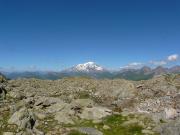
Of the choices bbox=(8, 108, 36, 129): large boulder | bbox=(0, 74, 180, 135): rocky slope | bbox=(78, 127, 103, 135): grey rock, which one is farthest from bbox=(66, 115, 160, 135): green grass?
bbox=(8, 108, 36, 129): large boulder

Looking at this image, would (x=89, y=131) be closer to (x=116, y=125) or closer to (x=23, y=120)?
(x=116, y=125)

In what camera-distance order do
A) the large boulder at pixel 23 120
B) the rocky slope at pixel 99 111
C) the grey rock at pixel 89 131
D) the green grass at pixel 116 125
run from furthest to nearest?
the green grass at pixel 116 125 < the rocky slope at pixel 99 111 < the grey rock at pixel 89 131 < the large boulder at pixel 23 120

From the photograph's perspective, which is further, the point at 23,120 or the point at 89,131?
the point at 89,131

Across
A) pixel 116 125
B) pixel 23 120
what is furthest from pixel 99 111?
pixel 23 120

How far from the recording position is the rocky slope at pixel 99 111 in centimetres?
4525

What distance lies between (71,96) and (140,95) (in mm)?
16063

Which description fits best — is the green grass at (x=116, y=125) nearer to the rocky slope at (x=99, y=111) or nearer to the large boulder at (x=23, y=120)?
the rocky slope at (x=99, y=111)

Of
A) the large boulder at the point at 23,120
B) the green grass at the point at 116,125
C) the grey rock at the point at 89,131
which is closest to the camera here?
the large boulder at the point at 23,120

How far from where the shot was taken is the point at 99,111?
2172 inches

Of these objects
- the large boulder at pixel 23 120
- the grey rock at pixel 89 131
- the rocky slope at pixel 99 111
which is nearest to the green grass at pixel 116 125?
the rocky slope at pixel 99 111

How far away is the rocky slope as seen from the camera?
1781 inches

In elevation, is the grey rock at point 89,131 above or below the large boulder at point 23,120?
below

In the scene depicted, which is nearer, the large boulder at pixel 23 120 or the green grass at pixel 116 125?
the large boulder at pixel 23 120

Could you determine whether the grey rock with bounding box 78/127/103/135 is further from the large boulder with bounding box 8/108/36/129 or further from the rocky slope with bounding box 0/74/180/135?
the large boulder with bounding box 8/108/36/129
